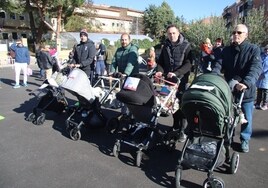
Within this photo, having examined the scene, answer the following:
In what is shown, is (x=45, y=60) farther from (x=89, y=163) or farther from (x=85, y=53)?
(x=89, y=163)

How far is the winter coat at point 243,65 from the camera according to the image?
3.97 metres

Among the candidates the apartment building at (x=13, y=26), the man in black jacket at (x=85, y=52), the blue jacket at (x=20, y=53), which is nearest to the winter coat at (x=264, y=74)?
the man in black jacket at (x=85, y=52)

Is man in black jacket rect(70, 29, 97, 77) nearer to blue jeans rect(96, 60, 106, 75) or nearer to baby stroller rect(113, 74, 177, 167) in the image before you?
baby stroller rect(113, 74, 177, 167)

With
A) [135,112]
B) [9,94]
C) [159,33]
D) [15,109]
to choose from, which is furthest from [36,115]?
[159,33]

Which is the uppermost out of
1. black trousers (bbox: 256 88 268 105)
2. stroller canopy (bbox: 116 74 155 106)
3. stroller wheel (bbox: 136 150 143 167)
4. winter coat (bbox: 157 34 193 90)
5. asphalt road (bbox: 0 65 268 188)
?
winter coat (bbox: 157 34 193 90)

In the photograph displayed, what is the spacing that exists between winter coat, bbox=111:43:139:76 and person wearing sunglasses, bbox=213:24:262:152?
151 centimetres

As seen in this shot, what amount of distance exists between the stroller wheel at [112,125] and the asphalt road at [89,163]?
0.46ft

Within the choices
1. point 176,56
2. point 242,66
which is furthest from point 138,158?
point 242,66

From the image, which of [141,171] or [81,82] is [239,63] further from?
[81,82]

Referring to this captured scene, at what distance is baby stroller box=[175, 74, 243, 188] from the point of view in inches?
133

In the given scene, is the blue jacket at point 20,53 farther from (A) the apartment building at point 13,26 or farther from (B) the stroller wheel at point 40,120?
(A) the apartment building at point 13,26

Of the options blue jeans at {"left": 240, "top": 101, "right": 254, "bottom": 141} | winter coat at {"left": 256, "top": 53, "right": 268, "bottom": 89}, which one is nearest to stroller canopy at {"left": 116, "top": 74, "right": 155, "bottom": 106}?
blue jeans at {"left": 240, "top": 101, "right": 254, "bottom": 141}

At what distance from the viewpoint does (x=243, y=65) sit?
4.15 metres

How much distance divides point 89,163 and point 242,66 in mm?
2661
